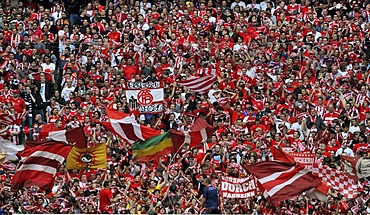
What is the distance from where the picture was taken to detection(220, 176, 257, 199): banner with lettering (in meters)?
33.6

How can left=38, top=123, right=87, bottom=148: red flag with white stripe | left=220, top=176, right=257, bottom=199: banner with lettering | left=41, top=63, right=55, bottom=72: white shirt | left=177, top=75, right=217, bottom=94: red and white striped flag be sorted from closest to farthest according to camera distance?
left=220, top=176, right=257, bottom=199: banner with lettering < left=38, top=123, right=87, bottom=148: red flag with white stripe < left=177, top=75, right=217, bottom=94: red and white striped flag < left=41, top=63, right=55, bottom=72: white shirt

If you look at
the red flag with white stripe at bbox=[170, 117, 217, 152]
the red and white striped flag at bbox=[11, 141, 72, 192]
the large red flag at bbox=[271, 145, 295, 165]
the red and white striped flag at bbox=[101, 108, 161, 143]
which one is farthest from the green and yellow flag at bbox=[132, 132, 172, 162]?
the large red flag at bbox=[271, 145, 295, 165]

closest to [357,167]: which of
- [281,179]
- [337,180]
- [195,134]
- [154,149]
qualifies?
[337,180]

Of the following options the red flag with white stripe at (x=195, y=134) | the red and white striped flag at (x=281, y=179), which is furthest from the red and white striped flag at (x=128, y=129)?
the red and white striped flag at (x=281, y=179)

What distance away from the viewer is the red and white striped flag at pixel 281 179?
104 ft

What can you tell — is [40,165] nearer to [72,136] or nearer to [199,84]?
[72,136]

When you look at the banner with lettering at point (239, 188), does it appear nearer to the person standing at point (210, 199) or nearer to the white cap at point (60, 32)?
the person standing at point (210, 199)

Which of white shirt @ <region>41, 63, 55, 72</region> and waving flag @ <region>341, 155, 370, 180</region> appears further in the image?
white shirt @ <region>41, 63, 55, 72</region>

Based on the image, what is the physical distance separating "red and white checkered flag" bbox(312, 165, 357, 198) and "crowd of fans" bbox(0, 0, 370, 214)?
59cm

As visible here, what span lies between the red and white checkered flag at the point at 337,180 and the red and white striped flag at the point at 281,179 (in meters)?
1.21

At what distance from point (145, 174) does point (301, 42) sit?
8.10m

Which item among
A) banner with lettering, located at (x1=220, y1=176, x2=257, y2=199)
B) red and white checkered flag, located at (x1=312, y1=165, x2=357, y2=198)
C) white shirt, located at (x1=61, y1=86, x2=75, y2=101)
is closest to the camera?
red and white checkered flag, located at (x1=312, y1=165, x2=357, y2=198)

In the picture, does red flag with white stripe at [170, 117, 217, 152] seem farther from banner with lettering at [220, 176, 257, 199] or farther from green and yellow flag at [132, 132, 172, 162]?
banner with lettering at [220, 176, 257, 199]

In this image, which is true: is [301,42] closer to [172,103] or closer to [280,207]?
[172,103]
